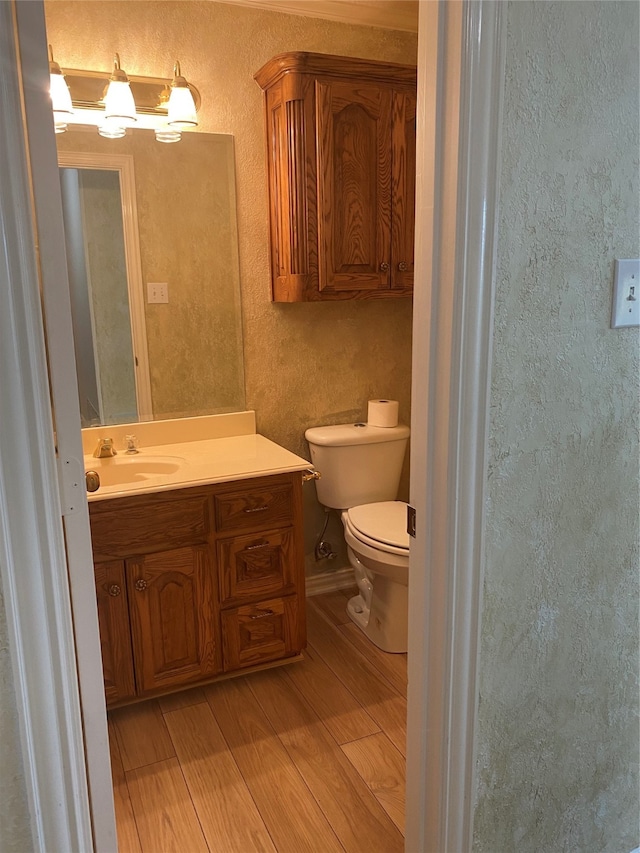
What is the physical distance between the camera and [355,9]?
247 centimetres

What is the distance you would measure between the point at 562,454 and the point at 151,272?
1.69 m

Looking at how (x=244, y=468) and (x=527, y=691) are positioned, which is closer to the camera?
(x=527, y=691)

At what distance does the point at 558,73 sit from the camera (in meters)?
1.10

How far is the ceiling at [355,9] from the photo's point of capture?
239 cm

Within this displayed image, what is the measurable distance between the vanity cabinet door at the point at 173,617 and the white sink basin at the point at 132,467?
304 millimetres

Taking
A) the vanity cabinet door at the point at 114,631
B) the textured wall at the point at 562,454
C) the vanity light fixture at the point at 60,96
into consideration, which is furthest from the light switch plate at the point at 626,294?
the vanity light fixture at the point at 60,96

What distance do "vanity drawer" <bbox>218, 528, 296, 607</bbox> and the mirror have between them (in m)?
0.61

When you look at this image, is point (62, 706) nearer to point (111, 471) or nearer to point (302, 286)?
point (111, 471)

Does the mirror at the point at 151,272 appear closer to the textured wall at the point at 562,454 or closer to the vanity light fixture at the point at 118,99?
the vanity light fixture at the point at 118,99

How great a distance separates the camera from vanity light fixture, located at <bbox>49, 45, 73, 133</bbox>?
209cm

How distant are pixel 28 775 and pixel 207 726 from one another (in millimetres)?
1265

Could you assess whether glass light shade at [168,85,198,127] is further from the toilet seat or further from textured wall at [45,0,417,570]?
the toilet seat

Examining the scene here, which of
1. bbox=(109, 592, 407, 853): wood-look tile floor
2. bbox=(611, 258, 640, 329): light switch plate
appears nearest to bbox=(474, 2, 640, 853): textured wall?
bbox=(611, 258, 640, 329): light switch plate

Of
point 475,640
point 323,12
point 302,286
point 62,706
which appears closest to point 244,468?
point 302,286
